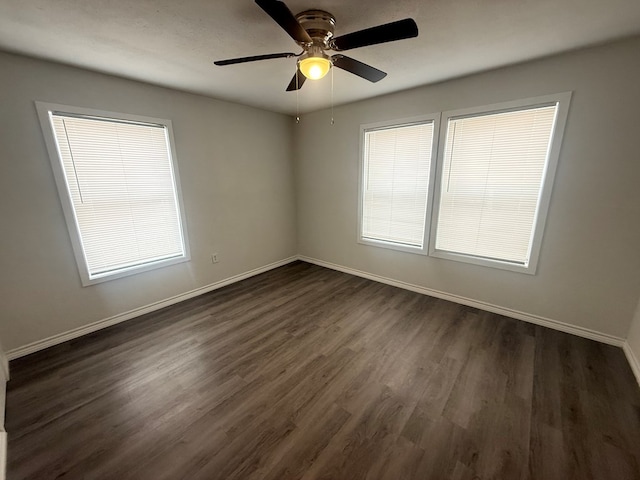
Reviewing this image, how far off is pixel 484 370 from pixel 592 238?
1501 millimetres

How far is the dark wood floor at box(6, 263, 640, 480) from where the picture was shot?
134cm

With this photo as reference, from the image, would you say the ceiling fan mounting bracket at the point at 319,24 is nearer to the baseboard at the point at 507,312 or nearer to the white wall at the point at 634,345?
the baseboard at the point at 507,312

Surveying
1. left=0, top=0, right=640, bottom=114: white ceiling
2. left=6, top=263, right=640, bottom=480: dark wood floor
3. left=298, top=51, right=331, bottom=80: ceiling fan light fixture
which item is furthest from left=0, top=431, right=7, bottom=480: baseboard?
left=298, top=51, right=331, bottom=80: ceiling fan light fixture

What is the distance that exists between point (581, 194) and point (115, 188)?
4317 mm

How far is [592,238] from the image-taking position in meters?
2.18

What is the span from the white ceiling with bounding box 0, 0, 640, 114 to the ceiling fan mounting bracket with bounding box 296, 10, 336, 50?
37mm

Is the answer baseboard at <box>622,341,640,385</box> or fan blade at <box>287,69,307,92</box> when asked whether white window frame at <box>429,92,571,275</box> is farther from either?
fan blade at <box>287,69,307,92</box>

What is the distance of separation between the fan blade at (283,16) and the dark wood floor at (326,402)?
7.19 feet

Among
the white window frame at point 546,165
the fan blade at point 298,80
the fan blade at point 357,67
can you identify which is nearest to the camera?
the fan blade at point 357,67

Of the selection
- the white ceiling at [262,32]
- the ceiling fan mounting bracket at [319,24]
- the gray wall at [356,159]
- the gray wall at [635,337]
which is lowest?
the gray wall at [635,337]

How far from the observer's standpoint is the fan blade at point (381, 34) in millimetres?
1231

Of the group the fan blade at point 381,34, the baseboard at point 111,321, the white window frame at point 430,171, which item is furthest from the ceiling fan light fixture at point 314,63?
the baseboard at point 111,321

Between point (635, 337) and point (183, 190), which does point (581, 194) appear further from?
point (183, 190)

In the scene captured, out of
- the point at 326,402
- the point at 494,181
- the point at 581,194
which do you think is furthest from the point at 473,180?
the point at 326,402
